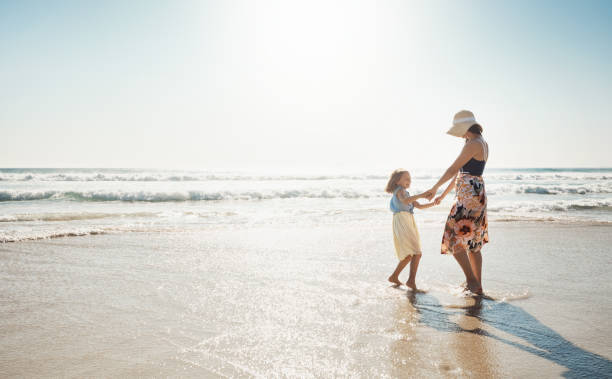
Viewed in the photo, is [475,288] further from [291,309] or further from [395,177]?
[291,309]

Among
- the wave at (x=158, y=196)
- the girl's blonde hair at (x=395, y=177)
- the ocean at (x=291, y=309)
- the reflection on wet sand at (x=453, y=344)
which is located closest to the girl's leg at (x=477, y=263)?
the ocean at (x=291, y=309)

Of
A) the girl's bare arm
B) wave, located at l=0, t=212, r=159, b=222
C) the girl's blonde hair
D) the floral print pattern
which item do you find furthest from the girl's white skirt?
wave, located at l=0, t=212, r=159, b=222

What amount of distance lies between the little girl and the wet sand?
0.33 m

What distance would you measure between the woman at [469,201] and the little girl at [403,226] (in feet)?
1.47

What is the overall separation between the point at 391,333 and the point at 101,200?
17676 millimetres

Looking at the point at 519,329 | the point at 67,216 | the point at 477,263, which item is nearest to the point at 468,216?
the point at 477,263

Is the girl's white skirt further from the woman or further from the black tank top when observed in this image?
the black tank top

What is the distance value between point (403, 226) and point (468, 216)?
825mm

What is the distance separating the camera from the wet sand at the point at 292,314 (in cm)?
255

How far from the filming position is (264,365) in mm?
2500

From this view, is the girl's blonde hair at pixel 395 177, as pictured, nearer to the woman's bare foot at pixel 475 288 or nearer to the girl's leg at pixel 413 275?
the girl's leg at pixel 413 275

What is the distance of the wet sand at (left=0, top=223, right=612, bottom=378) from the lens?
2549 millimetres

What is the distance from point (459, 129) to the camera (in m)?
4.23

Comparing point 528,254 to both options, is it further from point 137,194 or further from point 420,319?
point 137,194
